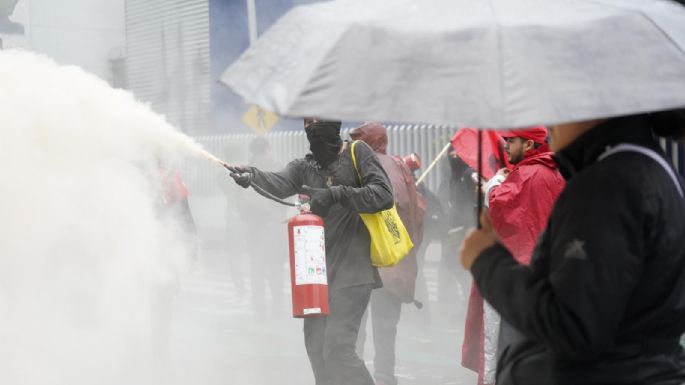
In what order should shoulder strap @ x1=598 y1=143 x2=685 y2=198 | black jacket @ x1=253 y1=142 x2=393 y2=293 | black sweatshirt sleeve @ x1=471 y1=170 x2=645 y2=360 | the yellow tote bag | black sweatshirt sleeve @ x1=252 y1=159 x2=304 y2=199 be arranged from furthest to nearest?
black sweatshirt sleeve @ x1=252 y1=159 x2=304 y2=199 → the yellow tote bag → black jacket @ x1=253 y1=142 x2=393 y2=293 → shoulder strap @ x1=598 y1=143 x2=685 y2=198 → black sweatshirt sleeve @ x1=471 y1=170 x2=645 y2=360

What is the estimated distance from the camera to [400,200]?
7.21m

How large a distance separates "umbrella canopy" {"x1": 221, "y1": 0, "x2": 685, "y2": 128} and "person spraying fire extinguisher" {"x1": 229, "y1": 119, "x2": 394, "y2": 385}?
114 inches

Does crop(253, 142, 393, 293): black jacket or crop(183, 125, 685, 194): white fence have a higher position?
crop(253, 142, 393, 293): black jacket

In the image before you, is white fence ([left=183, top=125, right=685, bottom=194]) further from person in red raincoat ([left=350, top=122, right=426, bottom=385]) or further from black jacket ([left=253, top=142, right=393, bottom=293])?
black jacket ([left=253, top=142, right=393, bottom=293])

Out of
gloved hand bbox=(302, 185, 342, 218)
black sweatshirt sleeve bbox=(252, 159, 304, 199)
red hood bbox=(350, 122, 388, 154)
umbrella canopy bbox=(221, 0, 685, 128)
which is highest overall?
umbrella canopy bbox=(221, 0, 685, 128)

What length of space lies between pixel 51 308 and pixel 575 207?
5.87m

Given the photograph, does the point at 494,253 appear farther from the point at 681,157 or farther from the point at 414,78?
the point at 681,157

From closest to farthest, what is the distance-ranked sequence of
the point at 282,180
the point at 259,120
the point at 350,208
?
1. the point at 350,208
2. the point at 282,180
3. the point at 259,120

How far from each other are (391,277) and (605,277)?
5.31m

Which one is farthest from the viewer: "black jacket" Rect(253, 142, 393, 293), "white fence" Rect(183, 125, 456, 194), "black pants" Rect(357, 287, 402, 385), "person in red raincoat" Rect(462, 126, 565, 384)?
"white fence" Rect(183, 125, 456, 194)

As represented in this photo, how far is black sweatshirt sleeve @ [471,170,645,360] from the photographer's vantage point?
84.7 inches

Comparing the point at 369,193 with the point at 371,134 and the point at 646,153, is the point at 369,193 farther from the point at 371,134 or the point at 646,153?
the point at 646,153

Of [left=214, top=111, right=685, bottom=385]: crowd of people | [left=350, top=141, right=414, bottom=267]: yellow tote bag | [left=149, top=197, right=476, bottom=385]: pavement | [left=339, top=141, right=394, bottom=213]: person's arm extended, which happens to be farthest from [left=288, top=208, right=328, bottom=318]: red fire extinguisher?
[left=214, top=111, right=685, bottom=385]: crowd of people

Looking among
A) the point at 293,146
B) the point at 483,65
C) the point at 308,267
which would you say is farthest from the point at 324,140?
the point at 293,146
